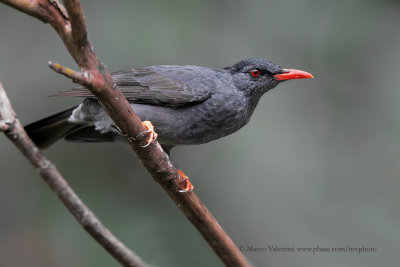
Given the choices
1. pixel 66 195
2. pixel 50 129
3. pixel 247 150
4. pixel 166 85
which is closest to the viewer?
pixel 66 195

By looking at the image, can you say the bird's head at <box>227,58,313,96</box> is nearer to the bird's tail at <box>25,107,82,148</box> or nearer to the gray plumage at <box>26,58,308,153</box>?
the gray plumage at <box>26,58,308,153</box>

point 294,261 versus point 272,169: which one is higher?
point 272,169

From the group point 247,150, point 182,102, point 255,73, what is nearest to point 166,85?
point 182,102

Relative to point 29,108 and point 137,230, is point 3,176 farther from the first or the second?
point 137,230

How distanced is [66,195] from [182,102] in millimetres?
1266

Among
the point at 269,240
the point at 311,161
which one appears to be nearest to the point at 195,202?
the point at 269,240

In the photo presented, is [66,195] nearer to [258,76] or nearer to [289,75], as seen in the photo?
[258,76]

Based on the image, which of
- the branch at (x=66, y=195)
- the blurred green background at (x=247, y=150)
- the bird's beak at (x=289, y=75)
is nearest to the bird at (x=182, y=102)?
the bird's beak at (x=289, y=75)

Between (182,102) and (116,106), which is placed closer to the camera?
(116,106)

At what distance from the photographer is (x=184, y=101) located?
Result: 13.7ft

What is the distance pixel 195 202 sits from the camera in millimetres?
3611

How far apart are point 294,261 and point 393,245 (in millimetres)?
1048

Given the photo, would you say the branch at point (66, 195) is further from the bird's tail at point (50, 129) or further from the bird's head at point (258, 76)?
the bird's head at point (258, 76)

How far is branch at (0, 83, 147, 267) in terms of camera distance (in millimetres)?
3537
